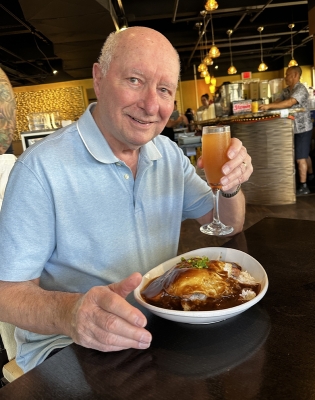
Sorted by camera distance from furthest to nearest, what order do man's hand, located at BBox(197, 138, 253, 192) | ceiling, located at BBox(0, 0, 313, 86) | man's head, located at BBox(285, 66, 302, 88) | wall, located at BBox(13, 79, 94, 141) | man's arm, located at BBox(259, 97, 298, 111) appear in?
1. wall, located at BBox(13, 79, 94, 141)
2. ceiling, located at BBox(0, 0, 313, 86)
3. man's head, located at BBox(285, 66, 302, 88)
4. man's arm, located at BBox(259, 97, 298, 111)
5. man's hand, located at BBox(197, 138, 253, 192)

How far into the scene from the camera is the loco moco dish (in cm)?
83

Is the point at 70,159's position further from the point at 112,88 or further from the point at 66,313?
the point at 66,313

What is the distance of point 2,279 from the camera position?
3.26 ft

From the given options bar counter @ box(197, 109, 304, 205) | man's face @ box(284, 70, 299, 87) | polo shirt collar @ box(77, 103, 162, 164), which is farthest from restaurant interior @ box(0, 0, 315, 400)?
polo shirt collar @ box(77, 103, 162, 164)

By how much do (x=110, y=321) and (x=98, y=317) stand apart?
0.03 meters

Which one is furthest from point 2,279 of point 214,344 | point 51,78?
point 51,78

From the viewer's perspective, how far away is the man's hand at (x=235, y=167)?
1.17 meters

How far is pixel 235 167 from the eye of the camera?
1.19m

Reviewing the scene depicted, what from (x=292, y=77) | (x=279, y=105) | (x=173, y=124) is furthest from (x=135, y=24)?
(x=279, y=105)

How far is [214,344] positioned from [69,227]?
2.04 ft

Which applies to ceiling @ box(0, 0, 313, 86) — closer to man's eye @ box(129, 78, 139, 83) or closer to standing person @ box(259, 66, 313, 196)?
standing person @ box(259, 66, 313, 196)

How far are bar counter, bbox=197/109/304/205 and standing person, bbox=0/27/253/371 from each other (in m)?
3.69

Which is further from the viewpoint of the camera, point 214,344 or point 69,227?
point 69,227

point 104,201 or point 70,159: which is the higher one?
point 70,159
